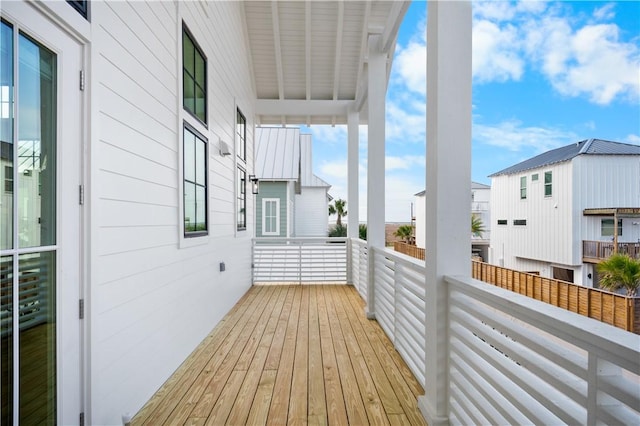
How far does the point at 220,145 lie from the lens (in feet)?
13.0

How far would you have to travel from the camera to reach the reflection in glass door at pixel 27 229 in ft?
3.99

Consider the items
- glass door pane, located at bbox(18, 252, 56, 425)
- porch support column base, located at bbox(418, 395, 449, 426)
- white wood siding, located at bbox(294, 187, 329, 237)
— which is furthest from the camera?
white wood siding, located at bbox(294, 187, 329, 237)

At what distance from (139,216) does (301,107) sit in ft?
15.2

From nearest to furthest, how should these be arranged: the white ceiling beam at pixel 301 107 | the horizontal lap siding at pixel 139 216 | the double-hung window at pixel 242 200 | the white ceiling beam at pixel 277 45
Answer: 1. the horizontal lap siding at pixel 139 216
2. the white ceiling beam at pixel 277 45
3. the double-hung window at pixel 242 200
4. the white ceiling beam at pixel 301 107

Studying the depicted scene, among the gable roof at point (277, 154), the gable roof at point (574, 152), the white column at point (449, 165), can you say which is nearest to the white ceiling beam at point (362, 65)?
the white column at point (449, 165)

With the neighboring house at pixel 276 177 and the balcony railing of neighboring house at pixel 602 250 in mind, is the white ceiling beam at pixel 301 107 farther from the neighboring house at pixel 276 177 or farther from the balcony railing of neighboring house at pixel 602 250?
the balcony railing of neighboring house at pixel 602 250

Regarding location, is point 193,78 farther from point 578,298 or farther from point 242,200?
point 578,298

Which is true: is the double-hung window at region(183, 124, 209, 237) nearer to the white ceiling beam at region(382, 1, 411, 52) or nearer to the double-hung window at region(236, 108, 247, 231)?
the double-hung window at region(236, 108, 247, 231)

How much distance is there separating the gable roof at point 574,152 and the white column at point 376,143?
2.37 meters

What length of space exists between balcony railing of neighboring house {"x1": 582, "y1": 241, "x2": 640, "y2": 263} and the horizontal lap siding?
205 centimetres

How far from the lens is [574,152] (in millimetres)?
1224

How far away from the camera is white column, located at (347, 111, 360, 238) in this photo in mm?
5879

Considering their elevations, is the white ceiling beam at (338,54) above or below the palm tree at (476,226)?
above

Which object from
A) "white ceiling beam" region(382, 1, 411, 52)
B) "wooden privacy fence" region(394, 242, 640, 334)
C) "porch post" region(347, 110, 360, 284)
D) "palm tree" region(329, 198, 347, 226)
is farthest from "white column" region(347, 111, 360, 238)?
"palm tree" region(329, 198, 347, 226)
